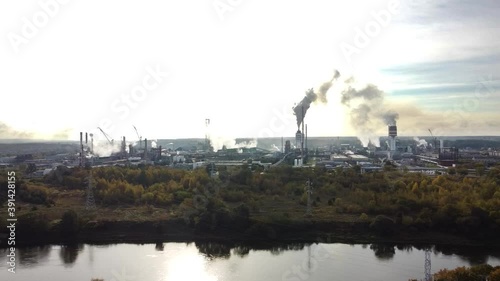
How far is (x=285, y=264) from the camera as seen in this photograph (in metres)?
6.80

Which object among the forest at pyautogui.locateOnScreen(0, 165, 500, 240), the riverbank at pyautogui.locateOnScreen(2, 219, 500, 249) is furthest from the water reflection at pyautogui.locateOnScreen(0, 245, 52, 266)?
the forest at pyautogui.locateOnScreen(0, 165, 500, 240)

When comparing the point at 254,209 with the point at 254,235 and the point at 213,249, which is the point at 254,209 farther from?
the point at 213,249

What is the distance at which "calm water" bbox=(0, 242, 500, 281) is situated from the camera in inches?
245

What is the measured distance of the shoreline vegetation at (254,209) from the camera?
8.13 metres

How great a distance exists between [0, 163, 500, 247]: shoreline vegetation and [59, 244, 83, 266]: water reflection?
0.98 feet

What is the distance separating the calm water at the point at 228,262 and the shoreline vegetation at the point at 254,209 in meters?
0.43

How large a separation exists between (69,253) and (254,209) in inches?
133

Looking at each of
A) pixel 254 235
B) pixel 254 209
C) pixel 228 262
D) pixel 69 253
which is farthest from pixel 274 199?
pixel 69 253

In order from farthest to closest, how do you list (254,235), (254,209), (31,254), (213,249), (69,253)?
(254,209)
(254,235)
(213,249)
(69,253)
(31,254)

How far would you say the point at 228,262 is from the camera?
272 inches

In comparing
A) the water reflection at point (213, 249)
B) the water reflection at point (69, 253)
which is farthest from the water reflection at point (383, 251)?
the water reflection at point (69, 253)

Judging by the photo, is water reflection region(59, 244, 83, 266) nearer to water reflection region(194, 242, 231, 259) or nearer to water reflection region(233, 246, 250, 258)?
water reflection region(194, 242, 231, 259)

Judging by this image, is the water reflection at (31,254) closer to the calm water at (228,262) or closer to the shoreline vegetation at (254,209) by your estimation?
the calm water at (228,262)

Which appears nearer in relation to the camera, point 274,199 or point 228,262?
point 228,262
